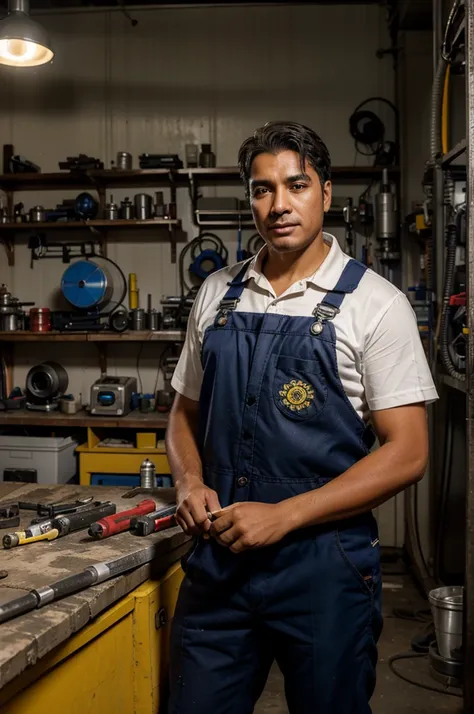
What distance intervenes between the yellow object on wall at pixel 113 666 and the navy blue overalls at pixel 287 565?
11cm

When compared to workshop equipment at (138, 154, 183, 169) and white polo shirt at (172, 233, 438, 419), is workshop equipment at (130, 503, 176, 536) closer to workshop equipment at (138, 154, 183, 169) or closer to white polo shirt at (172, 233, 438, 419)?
white polo shirt at (172, 233, 438, 419)

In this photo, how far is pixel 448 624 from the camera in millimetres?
2533

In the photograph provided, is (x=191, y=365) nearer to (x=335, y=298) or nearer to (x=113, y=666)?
(x=335, y=298)

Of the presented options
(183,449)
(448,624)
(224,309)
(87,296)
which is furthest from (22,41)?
(448,624)

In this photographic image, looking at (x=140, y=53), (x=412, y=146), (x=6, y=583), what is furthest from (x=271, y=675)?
(x=140, y=53)

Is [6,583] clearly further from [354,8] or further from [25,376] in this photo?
[354,8]

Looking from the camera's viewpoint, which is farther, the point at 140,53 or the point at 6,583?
the point at 140,53

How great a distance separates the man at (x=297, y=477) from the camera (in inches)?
48.7

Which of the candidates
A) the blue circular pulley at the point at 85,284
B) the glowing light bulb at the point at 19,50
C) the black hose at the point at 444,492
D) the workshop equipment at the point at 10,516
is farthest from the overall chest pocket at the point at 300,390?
the blue circular pulley at the point at 85,284

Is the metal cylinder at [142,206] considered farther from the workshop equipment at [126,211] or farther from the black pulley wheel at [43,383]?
the black pulley wheel at [43,383]

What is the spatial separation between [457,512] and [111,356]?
2.28 m

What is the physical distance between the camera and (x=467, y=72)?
7.22 ft

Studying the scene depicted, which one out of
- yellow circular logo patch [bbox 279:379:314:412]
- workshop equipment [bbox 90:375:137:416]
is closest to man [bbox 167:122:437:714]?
yellow circular logo patch [bbox 279:379:314:412]

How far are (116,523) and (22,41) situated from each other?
1.92 m
